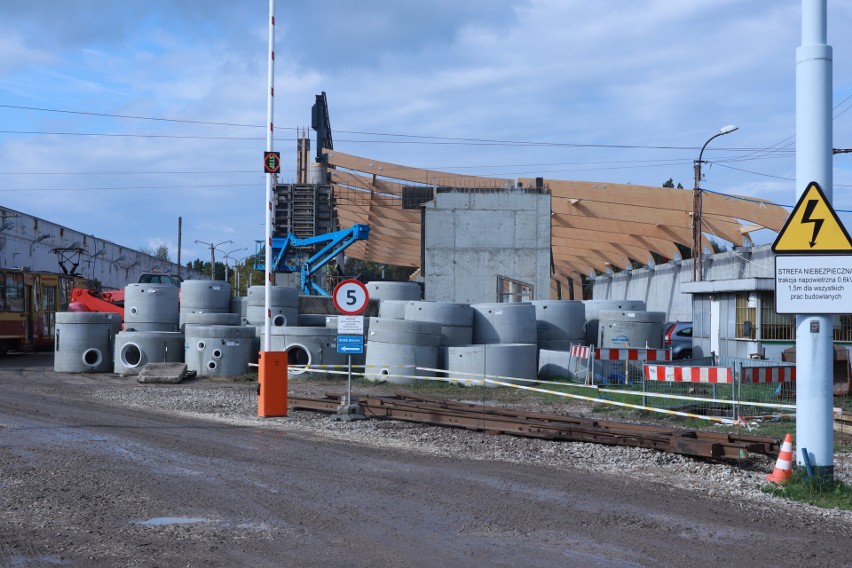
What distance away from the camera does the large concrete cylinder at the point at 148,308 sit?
2666 centimetres

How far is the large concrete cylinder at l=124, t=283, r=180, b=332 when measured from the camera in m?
26.7

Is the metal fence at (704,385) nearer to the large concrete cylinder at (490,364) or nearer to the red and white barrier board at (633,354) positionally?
the red and white barrier board at (633,354)

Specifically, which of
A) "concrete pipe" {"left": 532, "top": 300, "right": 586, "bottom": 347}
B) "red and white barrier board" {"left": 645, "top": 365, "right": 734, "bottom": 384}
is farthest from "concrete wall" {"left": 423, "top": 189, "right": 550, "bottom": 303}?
"red and white barrier board" {"left": 645, "top": 365, "right": 734, "bottom": 384}

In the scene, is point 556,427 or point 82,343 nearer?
point 556,427

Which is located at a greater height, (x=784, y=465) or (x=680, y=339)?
(x=680, y=339)

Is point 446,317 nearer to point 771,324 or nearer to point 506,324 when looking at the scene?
point 506,324

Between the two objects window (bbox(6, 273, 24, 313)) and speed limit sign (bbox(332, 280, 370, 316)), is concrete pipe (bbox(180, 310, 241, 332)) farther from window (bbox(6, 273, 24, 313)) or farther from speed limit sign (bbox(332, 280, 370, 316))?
speed limit sign (bbox(332, 280, 370, 316))

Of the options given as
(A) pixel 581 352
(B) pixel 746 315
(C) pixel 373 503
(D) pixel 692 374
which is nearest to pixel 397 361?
(A) pixel 581 352

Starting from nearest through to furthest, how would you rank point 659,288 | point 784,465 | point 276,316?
point 784,465, point 276,316, point 659,288

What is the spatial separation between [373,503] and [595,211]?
3389cm

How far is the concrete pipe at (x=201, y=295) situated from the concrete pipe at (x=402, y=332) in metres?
7.21

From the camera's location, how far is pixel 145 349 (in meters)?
24.8

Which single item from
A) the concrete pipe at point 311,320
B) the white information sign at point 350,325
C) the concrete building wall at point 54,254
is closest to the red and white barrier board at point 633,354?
the white information sign at point 350,325

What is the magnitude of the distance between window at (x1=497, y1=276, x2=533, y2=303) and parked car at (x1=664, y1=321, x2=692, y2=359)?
28.3 feet
